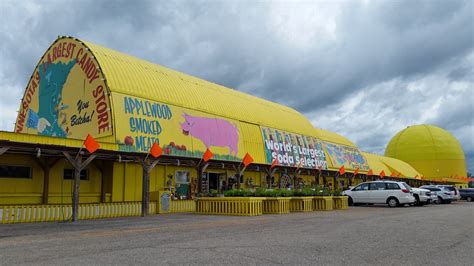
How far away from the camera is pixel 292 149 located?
1340 inches

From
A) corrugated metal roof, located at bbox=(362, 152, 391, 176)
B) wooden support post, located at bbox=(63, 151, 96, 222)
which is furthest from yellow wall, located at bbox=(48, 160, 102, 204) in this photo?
corrugated metal roof, located at bbox=(362, 152, 391, 176)

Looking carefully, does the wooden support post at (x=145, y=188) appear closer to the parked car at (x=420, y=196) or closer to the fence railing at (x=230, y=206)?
the fence railing at (x=230, y=206)

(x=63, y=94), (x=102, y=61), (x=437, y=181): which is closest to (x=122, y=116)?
(x=102, y=61)

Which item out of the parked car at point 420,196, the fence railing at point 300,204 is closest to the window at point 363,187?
the parked car at point 420,196

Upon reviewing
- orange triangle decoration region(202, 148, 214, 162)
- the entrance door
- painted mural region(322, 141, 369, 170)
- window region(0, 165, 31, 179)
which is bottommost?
the entrance door

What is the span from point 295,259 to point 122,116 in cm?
1513

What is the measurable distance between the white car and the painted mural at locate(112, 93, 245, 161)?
8401mm

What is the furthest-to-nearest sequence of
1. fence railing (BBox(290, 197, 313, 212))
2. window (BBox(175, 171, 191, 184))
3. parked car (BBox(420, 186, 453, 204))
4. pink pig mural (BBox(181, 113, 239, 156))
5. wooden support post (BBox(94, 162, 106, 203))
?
parked car (BBox(420, 186, 453, 204))
window (BBox(175, 171, 191, 184))
pink pig mural (BBox(181, 113, 239, 156))
fence railing (BBox(290, 197, 313, 212))
wooden support post (BBox(94, 162, 106, 203))

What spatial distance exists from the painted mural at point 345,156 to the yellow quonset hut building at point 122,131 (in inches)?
356

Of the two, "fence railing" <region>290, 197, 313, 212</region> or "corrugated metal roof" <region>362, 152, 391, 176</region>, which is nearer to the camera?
"fence railing" <region>290, 197, 313, 212</region>

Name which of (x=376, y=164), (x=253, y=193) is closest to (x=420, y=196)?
(x=253, y=193)

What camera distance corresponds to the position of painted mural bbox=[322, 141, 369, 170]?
4136 centimetres

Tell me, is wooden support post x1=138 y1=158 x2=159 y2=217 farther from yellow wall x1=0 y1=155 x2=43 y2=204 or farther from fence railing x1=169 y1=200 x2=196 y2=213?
yellow wall x1=0 y1=155 x2=43 y2=204

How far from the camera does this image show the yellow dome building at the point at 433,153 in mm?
72812
